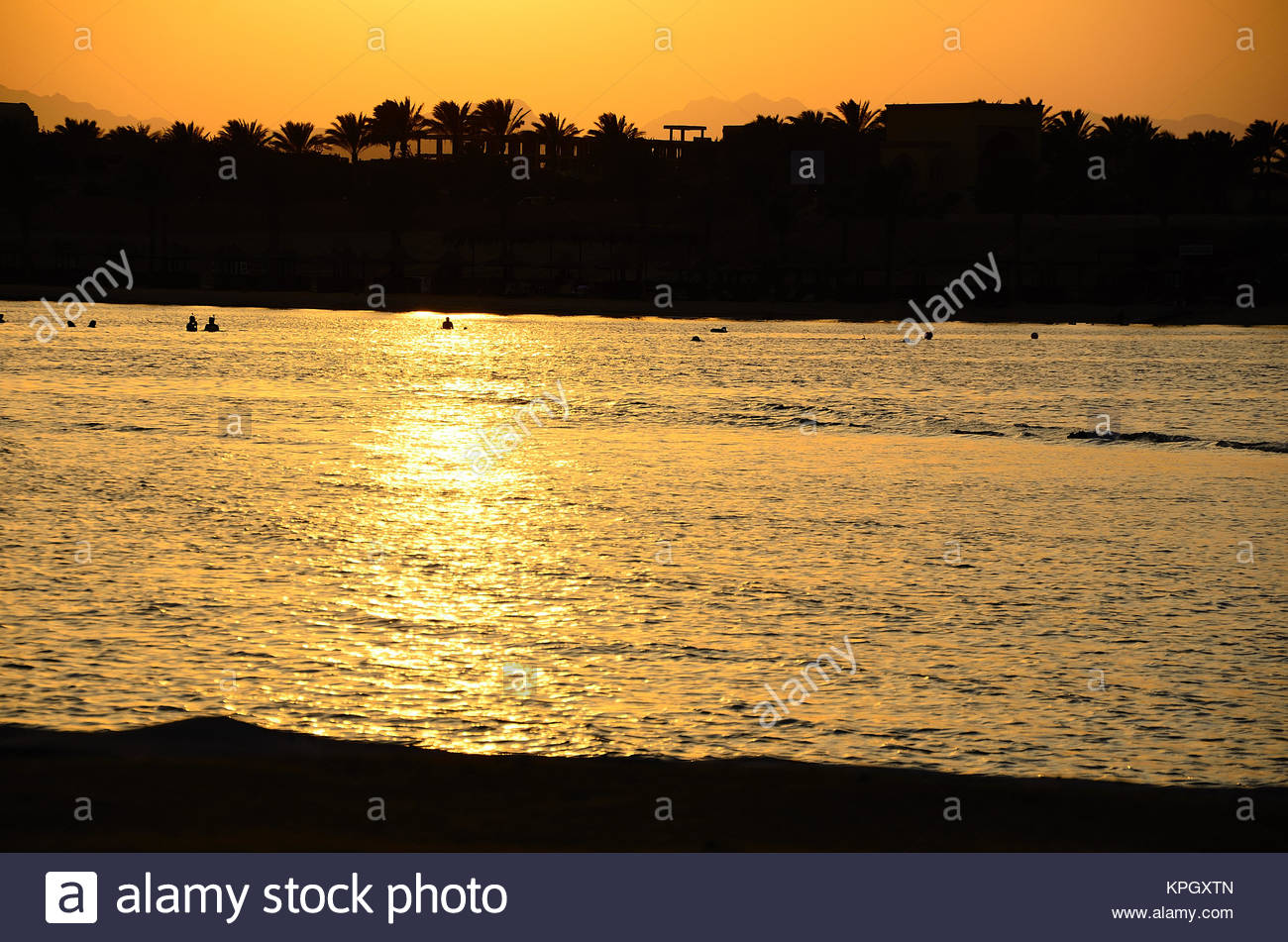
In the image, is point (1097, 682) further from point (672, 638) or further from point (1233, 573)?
point (1233, 573)

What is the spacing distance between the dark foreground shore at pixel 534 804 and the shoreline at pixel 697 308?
95201mm

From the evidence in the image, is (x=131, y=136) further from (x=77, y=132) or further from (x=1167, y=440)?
(x=1167, y=440)

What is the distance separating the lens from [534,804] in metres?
7.64

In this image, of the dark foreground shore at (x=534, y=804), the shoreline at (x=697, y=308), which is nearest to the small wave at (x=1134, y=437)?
the dark foreground shore at (x=534, y=804)

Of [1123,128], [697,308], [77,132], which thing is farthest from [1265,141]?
[77,132]

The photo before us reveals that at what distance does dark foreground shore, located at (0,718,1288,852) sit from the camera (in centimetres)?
699

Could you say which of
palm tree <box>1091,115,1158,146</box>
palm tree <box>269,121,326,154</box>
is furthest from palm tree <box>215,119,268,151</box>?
palm tree <box>1091,115,1158,146</box>

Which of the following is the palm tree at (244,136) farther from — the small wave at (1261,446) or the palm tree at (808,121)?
the small wave at (1261,446)

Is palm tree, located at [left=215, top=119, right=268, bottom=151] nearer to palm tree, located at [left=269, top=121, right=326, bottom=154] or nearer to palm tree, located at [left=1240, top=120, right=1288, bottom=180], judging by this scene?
palm tree, located at [left=269, top=121, right=326, bottom=154]

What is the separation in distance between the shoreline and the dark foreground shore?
95.2 meters

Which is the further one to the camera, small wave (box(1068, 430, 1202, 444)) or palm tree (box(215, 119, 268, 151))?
palm tree (box(215, 119, 268, 151))

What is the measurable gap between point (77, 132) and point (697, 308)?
243ft

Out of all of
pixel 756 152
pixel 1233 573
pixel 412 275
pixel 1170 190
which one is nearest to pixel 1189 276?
pixel 1170 190

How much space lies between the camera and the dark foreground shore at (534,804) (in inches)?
275
